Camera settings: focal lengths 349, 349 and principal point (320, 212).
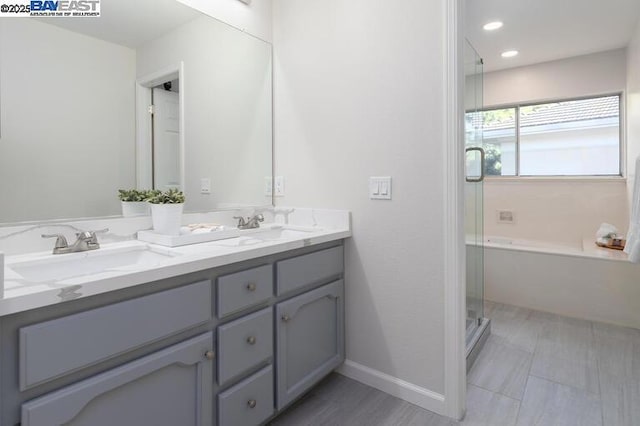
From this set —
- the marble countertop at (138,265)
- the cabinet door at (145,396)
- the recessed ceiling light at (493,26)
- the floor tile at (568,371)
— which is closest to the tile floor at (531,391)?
the floor tile at (568,371)

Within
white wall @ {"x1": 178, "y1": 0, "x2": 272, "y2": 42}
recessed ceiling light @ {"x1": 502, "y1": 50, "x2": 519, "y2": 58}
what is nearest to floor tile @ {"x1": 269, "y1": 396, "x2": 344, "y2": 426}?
white wall @ {"x1": 178, "y1": 0, "x2": 272, "y2": 42}

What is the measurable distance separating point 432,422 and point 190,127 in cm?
187

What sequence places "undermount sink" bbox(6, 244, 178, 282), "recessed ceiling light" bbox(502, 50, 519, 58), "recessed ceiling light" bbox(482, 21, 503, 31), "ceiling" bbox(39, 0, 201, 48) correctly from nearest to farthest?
"undermount sink" bbox(6, 244, 178, 282), "ceiling" bbox(39, 0, 201, 48), "recessed ceiling light" bbox(482, 21, 503, 31), "recessed ceiling light" bbox(502, 50, 519, 58)

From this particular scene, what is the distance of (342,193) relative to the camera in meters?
1.95

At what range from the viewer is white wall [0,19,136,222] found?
1.26 m

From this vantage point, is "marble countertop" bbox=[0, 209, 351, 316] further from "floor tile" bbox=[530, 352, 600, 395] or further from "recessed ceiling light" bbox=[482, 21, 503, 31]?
"recessed ceiling light" bbox=[482, 21, 503, 31]

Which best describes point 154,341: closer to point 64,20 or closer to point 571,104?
point 64,20

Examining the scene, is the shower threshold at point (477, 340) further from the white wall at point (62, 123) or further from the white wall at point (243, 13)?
the white wall at point (243, 13)

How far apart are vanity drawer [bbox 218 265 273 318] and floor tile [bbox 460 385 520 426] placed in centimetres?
109

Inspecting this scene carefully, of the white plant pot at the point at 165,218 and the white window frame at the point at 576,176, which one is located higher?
the white window frame at the point at 576,176

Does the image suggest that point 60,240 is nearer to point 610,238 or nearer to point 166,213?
point 166,213

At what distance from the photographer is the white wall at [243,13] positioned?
6.15 ft

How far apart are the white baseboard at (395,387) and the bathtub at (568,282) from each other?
184 cm

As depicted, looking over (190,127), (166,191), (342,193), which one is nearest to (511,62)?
(342,193)
